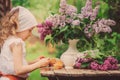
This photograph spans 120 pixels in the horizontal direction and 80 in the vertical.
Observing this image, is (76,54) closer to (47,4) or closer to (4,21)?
(4,21)

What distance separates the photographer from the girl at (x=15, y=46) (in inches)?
145

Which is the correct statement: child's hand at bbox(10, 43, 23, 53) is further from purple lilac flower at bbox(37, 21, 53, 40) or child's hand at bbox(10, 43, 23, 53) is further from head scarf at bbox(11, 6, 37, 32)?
purple lilac flower at bbox(37, 21, 53, 40)

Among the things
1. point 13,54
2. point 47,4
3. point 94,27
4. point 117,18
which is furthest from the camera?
point 47,4

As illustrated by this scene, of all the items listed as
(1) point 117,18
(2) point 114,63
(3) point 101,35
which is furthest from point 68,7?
(1) point 117,18

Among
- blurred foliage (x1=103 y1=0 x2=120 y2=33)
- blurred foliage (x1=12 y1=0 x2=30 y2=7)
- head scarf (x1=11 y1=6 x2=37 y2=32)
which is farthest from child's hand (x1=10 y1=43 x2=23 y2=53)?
blurred foliage (x1=12 y1=0 x2=30 y2=7)

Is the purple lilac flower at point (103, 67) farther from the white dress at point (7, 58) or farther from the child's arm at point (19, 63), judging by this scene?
the white dress at point (7, 58)

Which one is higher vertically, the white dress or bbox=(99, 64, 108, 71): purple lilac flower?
the white dress

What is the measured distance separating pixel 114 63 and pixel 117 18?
2.10 m

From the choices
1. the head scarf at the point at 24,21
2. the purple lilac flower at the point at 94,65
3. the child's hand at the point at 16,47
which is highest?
the head scarf at the point at 24,21

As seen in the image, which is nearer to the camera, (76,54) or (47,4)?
(76,54)

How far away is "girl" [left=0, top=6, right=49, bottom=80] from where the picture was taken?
3.69m

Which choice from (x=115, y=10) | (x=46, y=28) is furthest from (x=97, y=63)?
(x=115, y=10)

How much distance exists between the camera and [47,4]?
11.2 m

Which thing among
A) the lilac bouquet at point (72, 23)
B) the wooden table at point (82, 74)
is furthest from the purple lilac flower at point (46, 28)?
the wooden table at point (82, 74)
